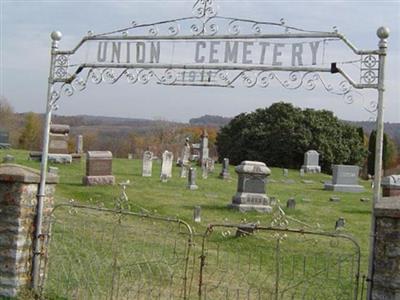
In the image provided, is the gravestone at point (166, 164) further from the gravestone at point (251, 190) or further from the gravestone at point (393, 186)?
the gravestone at point (393, 186)

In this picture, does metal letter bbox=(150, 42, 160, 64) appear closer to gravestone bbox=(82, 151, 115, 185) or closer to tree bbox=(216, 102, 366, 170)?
gravestone bbox=(82, 151, 115, 185)

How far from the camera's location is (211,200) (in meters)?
17.5

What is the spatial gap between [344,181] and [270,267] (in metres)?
15.5

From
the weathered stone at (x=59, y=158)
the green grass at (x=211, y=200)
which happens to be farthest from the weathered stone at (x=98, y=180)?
the weathered stone at (x=59, y=158)

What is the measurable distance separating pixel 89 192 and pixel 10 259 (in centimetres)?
1064

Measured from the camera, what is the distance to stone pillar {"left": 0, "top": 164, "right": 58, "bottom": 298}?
6719 millimetres

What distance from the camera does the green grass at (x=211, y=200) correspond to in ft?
46.8

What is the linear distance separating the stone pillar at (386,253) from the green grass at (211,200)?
529 centimetres

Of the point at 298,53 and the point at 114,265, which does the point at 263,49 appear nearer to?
the point at 298,53

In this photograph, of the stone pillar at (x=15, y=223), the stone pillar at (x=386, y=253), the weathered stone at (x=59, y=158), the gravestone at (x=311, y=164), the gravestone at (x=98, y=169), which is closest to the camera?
the stone pillar at (x=386, y=253)

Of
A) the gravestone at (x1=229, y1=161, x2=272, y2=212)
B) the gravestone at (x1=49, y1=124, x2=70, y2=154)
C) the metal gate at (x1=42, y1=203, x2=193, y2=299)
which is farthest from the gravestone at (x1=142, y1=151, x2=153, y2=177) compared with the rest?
the metal gate at (x1=42, y1=203, x2=193, y2=299)

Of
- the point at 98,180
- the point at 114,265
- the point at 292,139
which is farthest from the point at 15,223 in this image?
the point at 292,139

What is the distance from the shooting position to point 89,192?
56.9 ft

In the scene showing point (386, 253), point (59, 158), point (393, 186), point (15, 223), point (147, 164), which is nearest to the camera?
point (386, 253)
